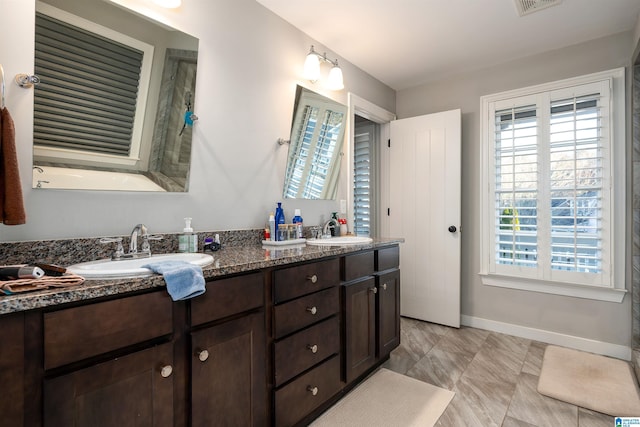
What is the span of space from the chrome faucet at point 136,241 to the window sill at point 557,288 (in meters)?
2.91

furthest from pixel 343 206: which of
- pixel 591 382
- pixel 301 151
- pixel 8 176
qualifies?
pixel 8 176

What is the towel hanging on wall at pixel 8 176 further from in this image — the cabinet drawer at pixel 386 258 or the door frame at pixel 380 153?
the door frame at pixel 380 153

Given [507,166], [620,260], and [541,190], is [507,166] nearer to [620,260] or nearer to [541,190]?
[541,190]

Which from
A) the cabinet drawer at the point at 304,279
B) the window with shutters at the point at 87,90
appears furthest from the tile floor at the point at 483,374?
the window with shutters at the point at 87,90

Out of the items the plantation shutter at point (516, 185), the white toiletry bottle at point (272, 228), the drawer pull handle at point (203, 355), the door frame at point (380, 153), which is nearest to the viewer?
the drawer pull handle at point (203, 355)

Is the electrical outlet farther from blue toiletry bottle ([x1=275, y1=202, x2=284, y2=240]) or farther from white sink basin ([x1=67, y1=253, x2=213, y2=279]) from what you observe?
white sink basin ([x1=67, y1=253, x2=213, y2=279])

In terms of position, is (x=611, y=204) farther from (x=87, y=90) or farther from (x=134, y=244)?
(x=87, y=90)

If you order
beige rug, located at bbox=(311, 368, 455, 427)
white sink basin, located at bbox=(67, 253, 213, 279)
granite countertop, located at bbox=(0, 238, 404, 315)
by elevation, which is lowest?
beige rug, located at bbox=(311, 368, 455, 427)

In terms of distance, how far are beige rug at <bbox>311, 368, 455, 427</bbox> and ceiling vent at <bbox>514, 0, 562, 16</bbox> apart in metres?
2.58

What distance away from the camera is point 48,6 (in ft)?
4.14

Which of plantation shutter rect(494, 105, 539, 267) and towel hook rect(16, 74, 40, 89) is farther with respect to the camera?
plantation shutter rect(494, 105, 539, 267)

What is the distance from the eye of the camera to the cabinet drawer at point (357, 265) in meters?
1.92

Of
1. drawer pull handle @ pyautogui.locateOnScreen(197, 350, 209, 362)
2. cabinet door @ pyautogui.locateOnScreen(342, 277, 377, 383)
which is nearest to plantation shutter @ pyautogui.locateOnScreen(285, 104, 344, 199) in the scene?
cabinet door @ pyautogui.locateOnScreen(342, 277, 377, 383)

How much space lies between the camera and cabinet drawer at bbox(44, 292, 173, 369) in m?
0.86
